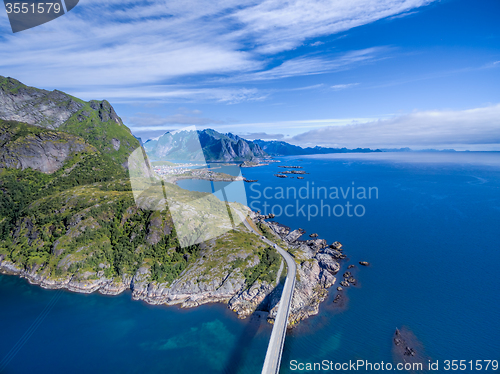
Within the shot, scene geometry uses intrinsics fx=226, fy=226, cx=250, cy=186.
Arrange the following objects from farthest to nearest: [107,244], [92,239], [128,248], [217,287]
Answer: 1. [92,239]
2. [107,244]
3. [128,248]
4. [217,287]

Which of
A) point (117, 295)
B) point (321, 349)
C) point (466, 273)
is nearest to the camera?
point (321, 349)

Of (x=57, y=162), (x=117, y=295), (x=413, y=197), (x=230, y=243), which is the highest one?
(x=57, y=162)

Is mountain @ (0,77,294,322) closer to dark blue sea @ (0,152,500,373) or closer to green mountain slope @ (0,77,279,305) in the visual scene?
green mountain slope @ (0,77,279,305)

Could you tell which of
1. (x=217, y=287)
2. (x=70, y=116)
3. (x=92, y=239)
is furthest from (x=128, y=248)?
(x=70, y=116)

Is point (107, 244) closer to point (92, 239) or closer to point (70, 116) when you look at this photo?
point (92, 239)

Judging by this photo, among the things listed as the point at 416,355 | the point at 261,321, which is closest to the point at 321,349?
the point at 261,321

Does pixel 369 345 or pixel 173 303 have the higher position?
pixel 173 303

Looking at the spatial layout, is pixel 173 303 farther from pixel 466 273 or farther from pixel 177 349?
pixel 466 273
